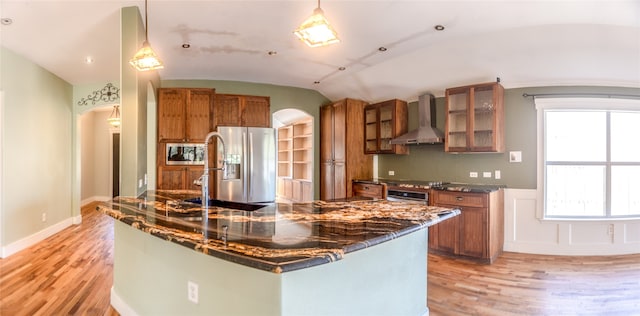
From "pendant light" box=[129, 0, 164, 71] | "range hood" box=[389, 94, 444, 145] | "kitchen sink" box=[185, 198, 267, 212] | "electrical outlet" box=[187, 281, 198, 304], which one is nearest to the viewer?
"electrical outlet" box=[187, 281, 198, 304]

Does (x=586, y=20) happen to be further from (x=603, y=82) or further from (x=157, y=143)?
(x=157, y=143)

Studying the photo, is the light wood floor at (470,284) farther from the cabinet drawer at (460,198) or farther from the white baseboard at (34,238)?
the cabinet drawer at (460,198)

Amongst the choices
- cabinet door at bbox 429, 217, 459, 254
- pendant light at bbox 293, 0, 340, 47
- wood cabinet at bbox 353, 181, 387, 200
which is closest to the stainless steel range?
wood cabinet at bbox 353, 181, 387, 200

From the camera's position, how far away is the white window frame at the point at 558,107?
3814mm

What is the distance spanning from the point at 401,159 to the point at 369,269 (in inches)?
143

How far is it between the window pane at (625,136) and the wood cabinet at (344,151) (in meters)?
3.25

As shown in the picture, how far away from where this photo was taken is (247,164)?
4961 mm

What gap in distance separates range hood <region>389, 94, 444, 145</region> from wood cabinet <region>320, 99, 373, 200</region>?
2.32ft

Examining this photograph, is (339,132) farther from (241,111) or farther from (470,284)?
(470,284)

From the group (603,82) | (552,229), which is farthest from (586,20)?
(552,229)

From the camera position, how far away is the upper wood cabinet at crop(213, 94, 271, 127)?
199 inches

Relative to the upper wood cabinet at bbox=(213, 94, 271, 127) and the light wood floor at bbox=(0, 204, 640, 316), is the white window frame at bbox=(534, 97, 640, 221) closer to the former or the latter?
the light wood floor at bbox=(0, 204, 640, 316)

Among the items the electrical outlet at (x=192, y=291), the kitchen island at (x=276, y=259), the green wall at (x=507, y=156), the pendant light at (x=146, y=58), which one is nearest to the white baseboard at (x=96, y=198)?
the kitchen island at (x=276, y=259)

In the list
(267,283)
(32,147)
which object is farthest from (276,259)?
(32,147)
